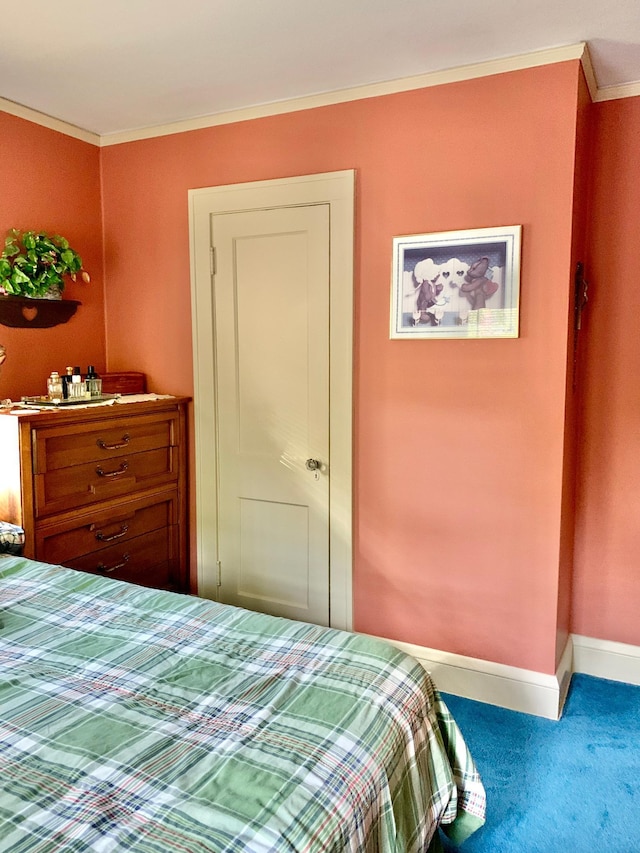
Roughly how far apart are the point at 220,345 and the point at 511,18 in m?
1.79

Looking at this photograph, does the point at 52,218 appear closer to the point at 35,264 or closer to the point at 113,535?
the point at 35,264

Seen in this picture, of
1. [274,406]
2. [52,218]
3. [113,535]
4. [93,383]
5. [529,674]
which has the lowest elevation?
[529,674]

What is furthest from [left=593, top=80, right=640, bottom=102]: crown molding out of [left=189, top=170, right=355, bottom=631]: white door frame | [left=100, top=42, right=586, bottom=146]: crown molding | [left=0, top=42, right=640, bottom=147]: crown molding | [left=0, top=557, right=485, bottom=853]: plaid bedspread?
[left=0, top=557, right=485, bottom=853]: plaid bedspread

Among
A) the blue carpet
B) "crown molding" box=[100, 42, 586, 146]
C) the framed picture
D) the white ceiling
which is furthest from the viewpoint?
the framed picture

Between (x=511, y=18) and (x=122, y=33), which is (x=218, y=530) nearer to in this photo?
(x=122, y=33)

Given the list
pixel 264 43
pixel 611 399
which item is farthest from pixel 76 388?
pixel 611 399

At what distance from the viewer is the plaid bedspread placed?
1.05m

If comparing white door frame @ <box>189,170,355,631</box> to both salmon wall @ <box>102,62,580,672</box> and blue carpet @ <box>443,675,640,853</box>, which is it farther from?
blue carpet @ <box>443,675,640,853</box>

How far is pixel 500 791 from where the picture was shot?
2084 millimetres

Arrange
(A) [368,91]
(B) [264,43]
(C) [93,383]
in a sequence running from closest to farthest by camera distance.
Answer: (B) [264,43]
(A) [368,91]
(C) [93,383]

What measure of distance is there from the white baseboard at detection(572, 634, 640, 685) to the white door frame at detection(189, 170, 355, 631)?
1061 millimetres

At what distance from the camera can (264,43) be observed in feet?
7.53

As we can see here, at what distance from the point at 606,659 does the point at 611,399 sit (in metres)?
1.18

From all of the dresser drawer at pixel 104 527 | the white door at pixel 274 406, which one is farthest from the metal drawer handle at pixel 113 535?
the white door at pixel 274 406
